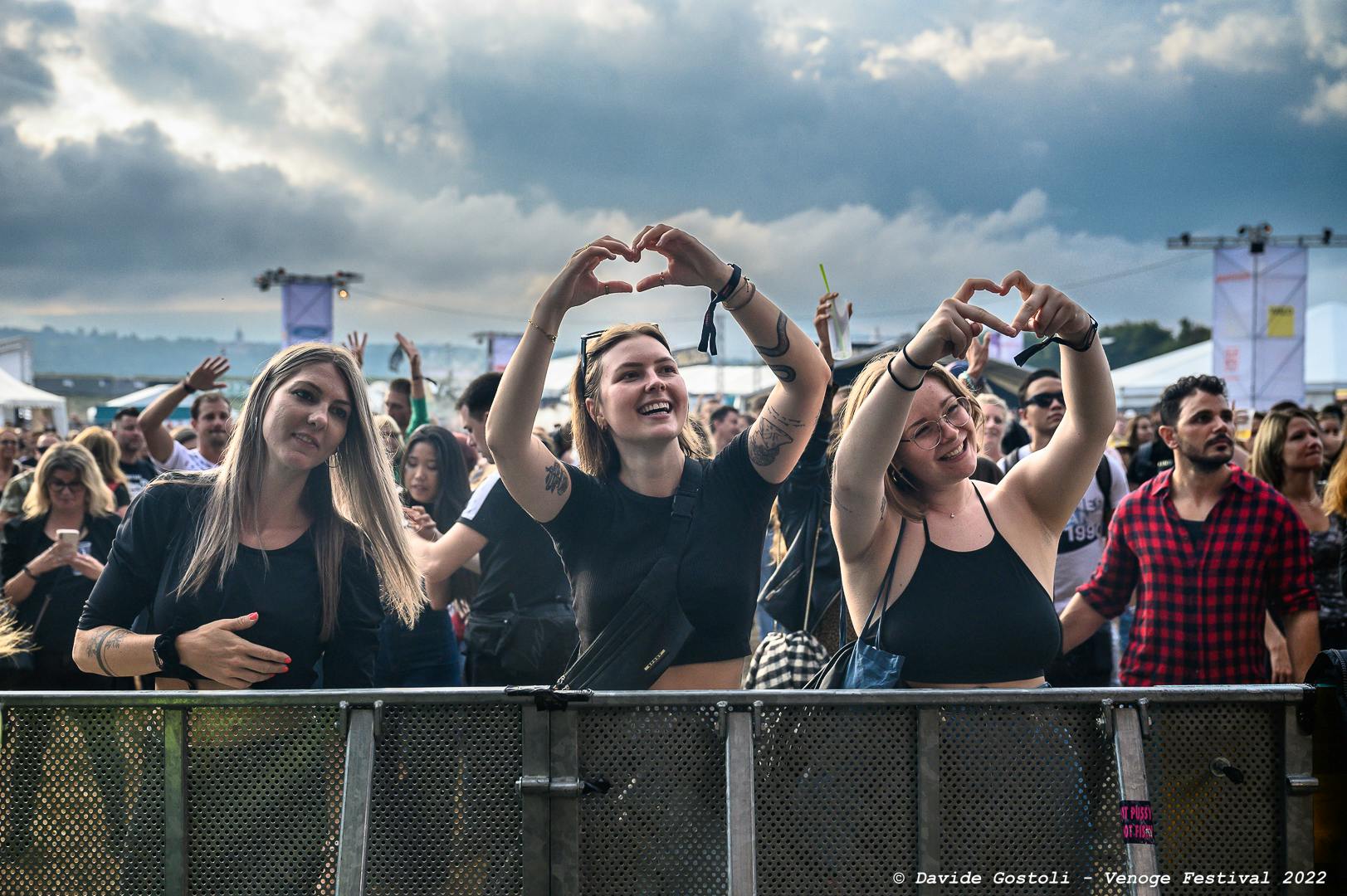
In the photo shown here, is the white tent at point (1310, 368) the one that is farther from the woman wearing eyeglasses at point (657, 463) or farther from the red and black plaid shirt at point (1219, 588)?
the woman wearing eyeglasses at point (657, 463)

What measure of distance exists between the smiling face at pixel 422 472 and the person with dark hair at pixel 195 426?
4.88ft

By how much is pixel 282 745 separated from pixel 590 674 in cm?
90

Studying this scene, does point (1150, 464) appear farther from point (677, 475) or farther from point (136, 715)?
point (136, 715)

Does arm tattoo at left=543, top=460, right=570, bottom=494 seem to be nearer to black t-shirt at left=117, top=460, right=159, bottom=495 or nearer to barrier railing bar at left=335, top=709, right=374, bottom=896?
barrier railing bar at left=335, top=709, right=374, bottom=896

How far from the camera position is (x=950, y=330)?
2.35 m

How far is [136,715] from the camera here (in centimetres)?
211

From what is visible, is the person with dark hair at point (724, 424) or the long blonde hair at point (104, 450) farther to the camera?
the person with dark hair at point (724, 424)

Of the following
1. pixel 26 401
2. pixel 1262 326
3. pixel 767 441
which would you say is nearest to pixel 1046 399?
pixel 767 441

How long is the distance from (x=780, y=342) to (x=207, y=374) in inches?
170

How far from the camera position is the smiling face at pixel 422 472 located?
17.9ft

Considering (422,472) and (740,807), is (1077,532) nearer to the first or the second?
(422,472)

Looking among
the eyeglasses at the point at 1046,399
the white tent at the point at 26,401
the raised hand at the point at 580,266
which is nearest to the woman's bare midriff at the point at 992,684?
the raised hand at the point at 580,266

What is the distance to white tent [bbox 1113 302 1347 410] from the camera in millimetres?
28312

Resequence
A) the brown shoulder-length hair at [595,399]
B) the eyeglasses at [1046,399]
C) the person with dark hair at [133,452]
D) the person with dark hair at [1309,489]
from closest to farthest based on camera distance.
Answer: the brown shoulder-length hair at [595,399] < the person with dark hair at [1309,489] < the eyeglasses at [1046,399] < the person with dark hair at [133,452]
